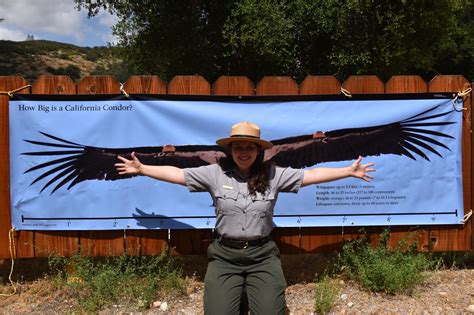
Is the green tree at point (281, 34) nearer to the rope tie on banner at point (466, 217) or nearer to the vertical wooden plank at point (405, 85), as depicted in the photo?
the vertical wooden plank at point (405, 85)

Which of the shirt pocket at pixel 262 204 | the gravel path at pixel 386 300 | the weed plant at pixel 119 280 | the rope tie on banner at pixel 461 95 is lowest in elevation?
the gravel path at pixel 386 300

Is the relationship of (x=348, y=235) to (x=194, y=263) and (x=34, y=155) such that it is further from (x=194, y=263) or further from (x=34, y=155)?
(x=34, y=155)

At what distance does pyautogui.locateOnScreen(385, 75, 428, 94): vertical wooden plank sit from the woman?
132cm

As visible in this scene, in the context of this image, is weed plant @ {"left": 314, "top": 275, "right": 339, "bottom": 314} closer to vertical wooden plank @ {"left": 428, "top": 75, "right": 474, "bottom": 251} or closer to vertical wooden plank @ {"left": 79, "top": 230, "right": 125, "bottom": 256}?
vertical wooden plank @ {"left": 428, "top": 75, "right": 474, "bottom": 251}

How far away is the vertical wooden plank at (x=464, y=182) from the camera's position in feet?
15.3

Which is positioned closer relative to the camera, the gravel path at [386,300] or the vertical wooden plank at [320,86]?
the gravel path at [386,300]

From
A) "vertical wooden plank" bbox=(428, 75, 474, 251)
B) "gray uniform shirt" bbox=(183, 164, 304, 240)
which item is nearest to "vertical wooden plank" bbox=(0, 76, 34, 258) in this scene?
"gray uniform shirt" bbox=(183, 164, 304, 240)

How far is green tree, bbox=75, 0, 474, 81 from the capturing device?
9609mm

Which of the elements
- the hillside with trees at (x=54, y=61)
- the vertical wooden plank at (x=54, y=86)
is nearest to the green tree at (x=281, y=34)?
the vertical wooden plank at (x=54, y=86)

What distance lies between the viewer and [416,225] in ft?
15.4

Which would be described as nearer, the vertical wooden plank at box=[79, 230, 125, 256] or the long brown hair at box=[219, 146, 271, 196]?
the long brown hair at box=[219, 146, 271, 196]

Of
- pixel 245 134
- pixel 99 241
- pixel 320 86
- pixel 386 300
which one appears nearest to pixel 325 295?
pixel 386 300

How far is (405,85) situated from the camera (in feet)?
15.2

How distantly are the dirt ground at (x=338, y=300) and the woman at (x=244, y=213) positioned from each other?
2.99ft
